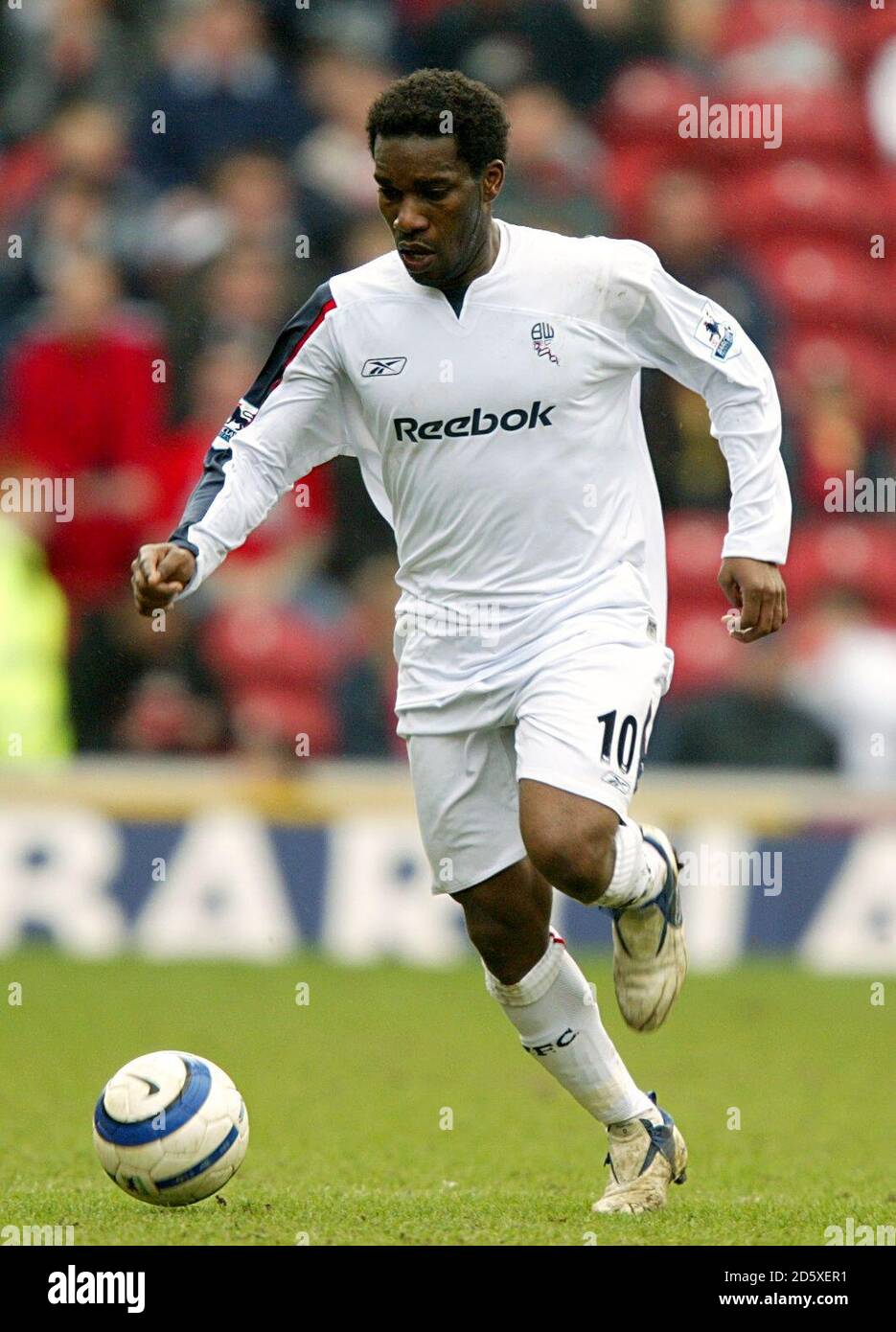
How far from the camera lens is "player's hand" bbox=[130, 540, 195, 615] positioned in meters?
5.00

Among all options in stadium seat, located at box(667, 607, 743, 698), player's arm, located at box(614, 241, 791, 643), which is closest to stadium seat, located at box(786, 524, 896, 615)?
stadium seat, located at box(667, 607, 743, 698)

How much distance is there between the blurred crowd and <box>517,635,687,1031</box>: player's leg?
20.0 feet

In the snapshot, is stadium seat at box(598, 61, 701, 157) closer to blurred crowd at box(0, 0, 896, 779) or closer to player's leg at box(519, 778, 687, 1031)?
blurred crowd at box(0, 0, 896, 779)

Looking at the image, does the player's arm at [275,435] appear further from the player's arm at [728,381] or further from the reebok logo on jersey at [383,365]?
the player's arm at [728,381]

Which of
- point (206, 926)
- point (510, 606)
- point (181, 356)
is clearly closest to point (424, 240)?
point (510, 606)

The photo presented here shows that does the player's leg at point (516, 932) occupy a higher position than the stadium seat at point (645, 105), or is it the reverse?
the stadium seat at point (645, 105)

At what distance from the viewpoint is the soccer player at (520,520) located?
5.06 metres

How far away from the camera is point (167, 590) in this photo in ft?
16.5

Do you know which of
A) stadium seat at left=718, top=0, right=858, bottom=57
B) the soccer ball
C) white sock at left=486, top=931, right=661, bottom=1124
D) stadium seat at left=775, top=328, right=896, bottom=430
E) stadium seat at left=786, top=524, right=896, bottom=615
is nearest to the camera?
the soccer ball

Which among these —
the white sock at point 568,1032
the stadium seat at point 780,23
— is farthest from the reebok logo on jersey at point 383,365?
the stadium seat at point 780,23

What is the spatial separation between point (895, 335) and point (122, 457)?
16.5 feet

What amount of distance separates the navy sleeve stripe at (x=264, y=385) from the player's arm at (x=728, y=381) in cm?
78

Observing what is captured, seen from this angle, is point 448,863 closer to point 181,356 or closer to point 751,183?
point 181,356
